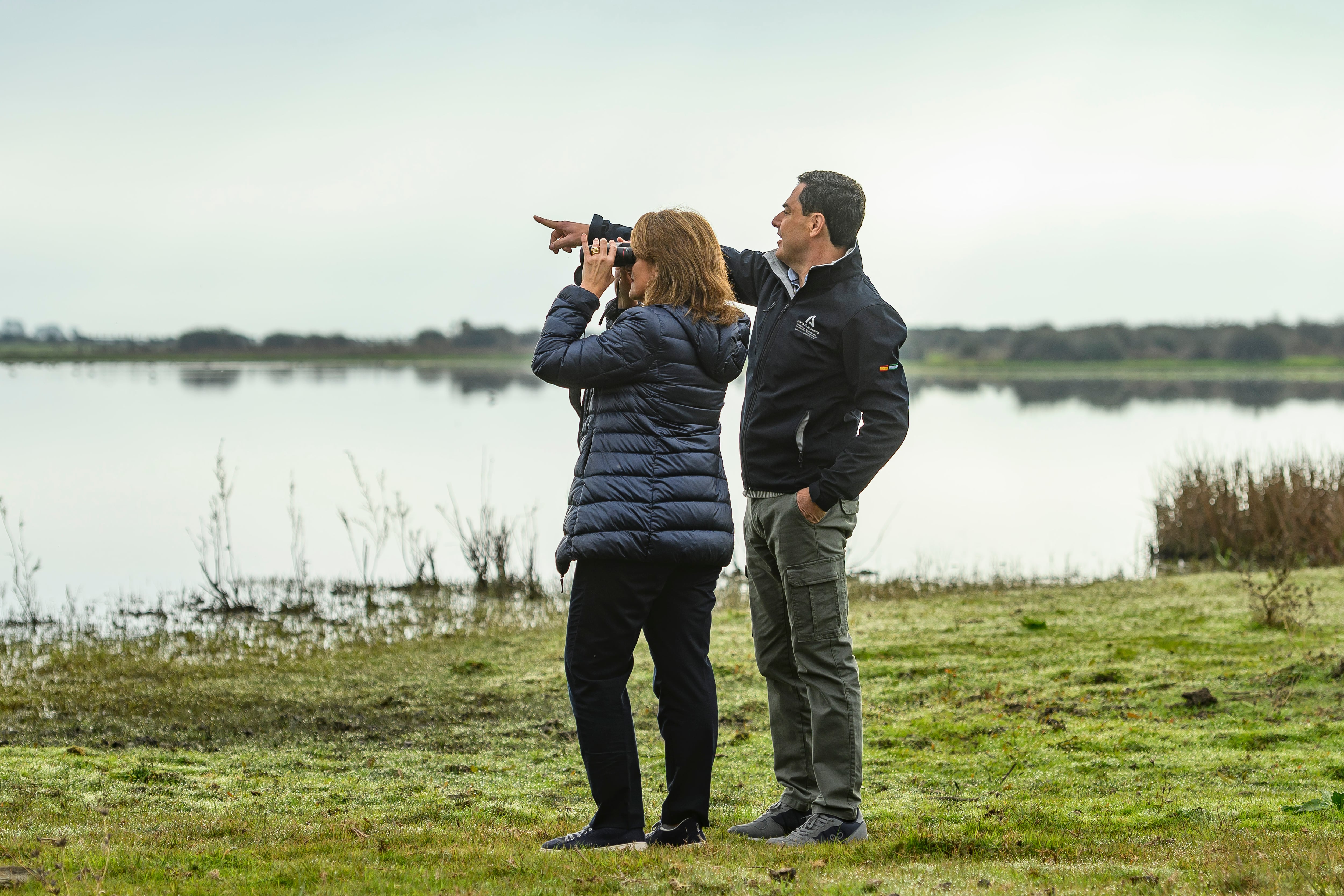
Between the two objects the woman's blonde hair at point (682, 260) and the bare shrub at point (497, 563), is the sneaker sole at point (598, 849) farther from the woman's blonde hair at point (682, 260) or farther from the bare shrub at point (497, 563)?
the bare shrub at point (497, 563)

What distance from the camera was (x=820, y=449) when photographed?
3668 millimetres

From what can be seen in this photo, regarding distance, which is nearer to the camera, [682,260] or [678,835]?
[682,260]

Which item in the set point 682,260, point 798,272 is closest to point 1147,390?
point 798,272

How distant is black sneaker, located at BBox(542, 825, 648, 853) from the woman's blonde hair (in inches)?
63.0

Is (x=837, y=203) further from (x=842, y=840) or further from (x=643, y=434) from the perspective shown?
(x=842, y=840)

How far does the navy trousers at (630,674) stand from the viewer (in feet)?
11.3

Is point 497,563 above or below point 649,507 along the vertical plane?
below

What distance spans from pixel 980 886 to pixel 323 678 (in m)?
5.52

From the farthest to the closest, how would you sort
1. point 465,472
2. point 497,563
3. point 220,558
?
point 465,472
point 220,558
point 497,563

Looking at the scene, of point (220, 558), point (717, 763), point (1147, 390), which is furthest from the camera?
point (1147, 390)

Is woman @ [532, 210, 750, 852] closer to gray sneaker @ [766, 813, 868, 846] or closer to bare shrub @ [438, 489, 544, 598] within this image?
gray sneaker @ [766, 813, 868, 846]

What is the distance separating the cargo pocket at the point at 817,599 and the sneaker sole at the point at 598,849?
818 mm

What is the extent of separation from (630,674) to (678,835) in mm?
577

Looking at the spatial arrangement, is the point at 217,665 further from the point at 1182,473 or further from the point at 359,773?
the point at 1182,473
